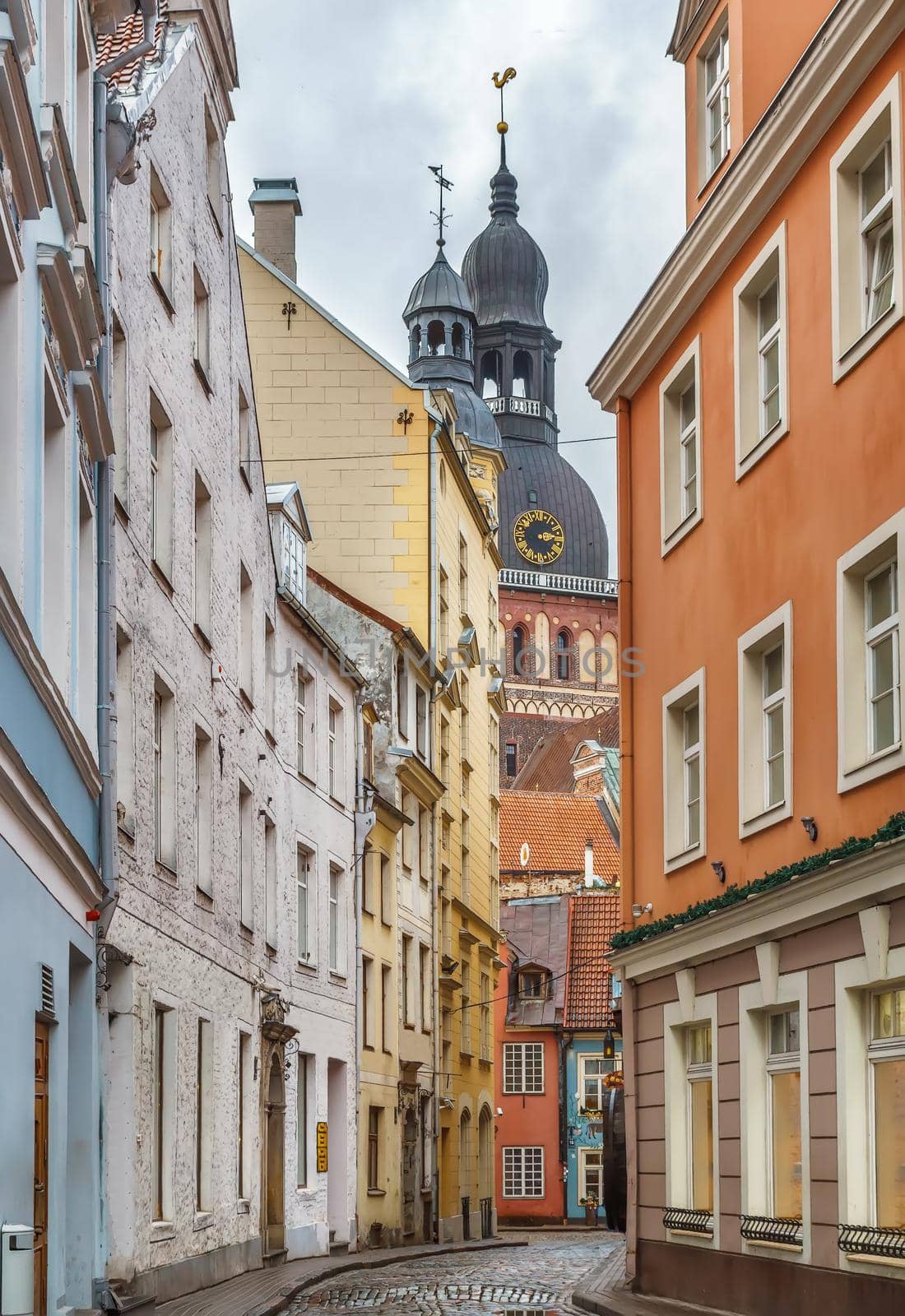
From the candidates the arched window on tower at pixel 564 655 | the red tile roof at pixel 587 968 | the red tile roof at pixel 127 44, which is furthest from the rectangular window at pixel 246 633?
the arched window on tower at pixel 564 655

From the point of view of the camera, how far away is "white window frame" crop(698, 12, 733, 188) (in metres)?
19.6

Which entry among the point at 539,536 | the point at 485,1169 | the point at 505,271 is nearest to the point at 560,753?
the point at 539,536

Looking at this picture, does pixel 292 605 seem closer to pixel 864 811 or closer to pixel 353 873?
pixel 353 873

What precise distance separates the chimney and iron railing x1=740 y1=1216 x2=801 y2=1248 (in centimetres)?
3001

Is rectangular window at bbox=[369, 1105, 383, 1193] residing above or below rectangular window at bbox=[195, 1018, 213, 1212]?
below

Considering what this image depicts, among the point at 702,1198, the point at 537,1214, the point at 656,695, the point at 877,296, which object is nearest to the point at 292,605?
the point at 656,695

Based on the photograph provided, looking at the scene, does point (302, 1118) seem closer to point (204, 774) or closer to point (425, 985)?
point (204, 774)

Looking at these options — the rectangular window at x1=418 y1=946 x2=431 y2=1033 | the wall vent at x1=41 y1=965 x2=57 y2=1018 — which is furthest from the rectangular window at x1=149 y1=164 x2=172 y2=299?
the rectangular window at x1=418 y1=946 x2=431 y2=1033

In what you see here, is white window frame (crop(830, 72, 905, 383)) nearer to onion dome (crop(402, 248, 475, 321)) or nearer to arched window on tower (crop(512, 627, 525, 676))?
onion dome (crop(402, 248, 475, 321))

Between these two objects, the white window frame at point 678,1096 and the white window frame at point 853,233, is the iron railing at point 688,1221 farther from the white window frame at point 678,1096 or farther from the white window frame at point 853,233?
the white window frame at point 853,233

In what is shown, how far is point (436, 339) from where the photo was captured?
67188 mm

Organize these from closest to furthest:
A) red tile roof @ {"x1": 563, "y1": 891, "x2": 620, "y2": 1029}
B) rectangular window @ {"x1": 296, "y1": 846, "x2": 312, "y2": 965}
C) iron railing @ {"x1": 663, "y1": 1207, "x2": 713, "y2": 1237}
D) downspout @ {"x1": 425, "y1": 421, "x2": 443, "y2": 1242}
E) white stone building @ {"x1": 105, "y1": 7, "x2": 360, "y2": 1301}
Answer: iron railing @ {"x1": 663, "y1": 1207, "x2": 713, "y2": 1237} → white stone building @ {"x1": 105, "y1": 7, "x2": 360, "y2": 1301} → rectangular window @ {"x1": 296, "y1": 846, "x2": 312, "y2": 965} → downspout @ {"x1": 425, "y1": 421, "x2": 443, "y2": 1242} → red tile roof @ {"x1": 563, "y1": 891, "x2": 620, "y2": 1029}

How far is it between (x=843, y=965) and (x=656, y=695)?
6448mm

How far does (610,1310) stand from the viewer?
17375 millimetres
